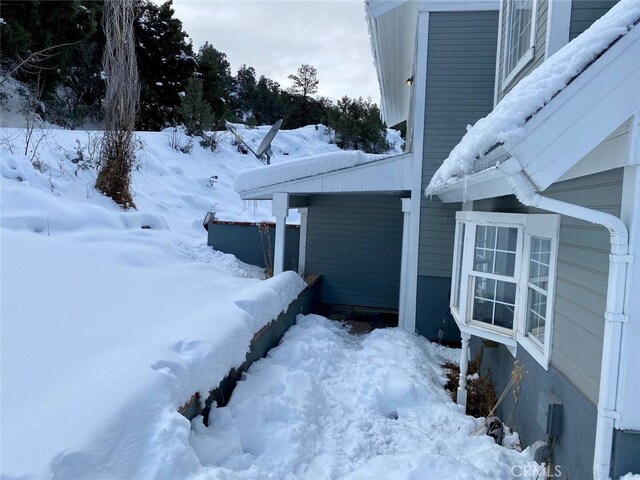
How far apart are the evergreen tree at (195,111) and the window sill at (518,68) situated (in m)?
14.7

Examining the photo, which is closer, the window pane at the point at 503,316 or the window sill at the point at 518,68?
the window sill at the point at 518,68

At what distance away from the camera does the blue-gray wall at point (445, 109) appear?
627 cm

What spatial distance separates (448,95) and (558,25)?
3131mm

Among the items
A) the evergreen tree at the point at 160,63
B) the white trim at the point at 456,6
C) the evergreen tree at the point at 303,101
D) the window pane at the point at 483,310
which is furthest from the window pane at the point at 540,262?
the evergreen tree at the point at 303,101

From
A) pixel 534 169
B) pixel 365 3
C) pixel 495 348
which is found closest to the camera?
pixel 534 169

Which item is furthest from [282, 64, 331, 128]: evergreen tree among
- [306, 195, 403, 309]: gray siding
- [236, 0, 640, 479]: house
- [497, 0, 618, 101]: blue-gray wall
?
[497, 0, 618, 101]: blue-gray wall

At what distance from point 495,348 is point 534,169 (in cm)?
317

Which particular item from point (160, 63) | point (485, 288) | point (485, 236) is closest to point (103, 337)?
point (485, 288)

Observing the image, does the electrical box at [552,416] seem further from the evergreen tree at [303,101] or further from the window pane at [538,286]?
the evergreen tree at [303,101]

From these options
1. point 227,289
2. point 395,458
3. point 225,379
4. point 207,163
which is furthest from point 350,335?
point 207,163

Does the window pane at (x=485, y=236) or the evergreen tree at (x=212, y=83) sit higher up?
the evergreen tree at (x=212, y=83)

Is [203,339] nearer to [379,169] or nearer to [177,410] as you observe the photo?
[177,410]

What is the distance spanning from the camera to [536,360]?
3.24 metres

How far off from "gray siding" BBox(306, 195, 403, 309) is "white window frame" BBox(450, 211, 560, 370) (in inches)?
158
